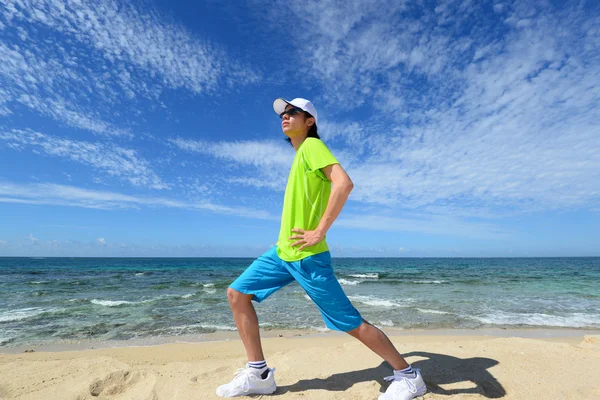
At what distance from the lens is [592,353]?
353 centimetres

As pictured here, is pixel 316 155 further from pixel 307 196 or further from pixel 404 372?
pixel 404 372

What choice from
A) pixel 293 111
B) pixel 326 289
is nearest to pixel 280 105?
pixel 293 111

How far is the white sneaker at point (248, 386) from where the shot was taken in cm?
249

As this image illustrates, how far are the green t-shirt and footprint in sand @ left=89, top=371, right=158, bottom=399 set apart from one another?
1.62 m

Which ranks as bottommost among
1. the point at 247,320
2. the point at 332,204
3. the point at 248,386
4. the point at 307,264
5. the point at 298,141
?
the point at 248,386

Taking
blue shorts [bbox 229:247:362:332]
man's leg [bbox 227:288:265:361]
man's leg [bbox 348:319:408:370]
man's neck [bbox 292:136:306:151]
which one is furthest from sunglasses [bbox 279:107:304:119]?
man's leg [bbox 348:319:408:370]

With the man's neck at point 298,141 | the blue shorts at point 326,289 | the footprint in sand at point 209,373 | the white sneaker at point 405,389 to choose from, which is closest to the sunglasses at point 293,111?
the man's neck at point 298,141

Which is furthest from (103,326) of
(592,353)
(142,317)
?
(592,353)

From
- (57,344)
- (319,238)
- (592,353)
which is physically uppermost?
(319,238)

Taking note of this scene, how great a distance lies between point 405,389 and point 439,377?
2.19 ft

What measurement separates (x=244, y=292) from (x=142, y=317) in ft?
19.0

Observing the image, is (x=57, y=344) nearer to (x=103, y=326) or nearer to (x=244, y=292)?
(x=103, y=326)

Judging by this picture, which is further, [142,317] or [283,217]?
[142,317]

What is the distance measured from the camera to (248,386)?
8.16 feet
